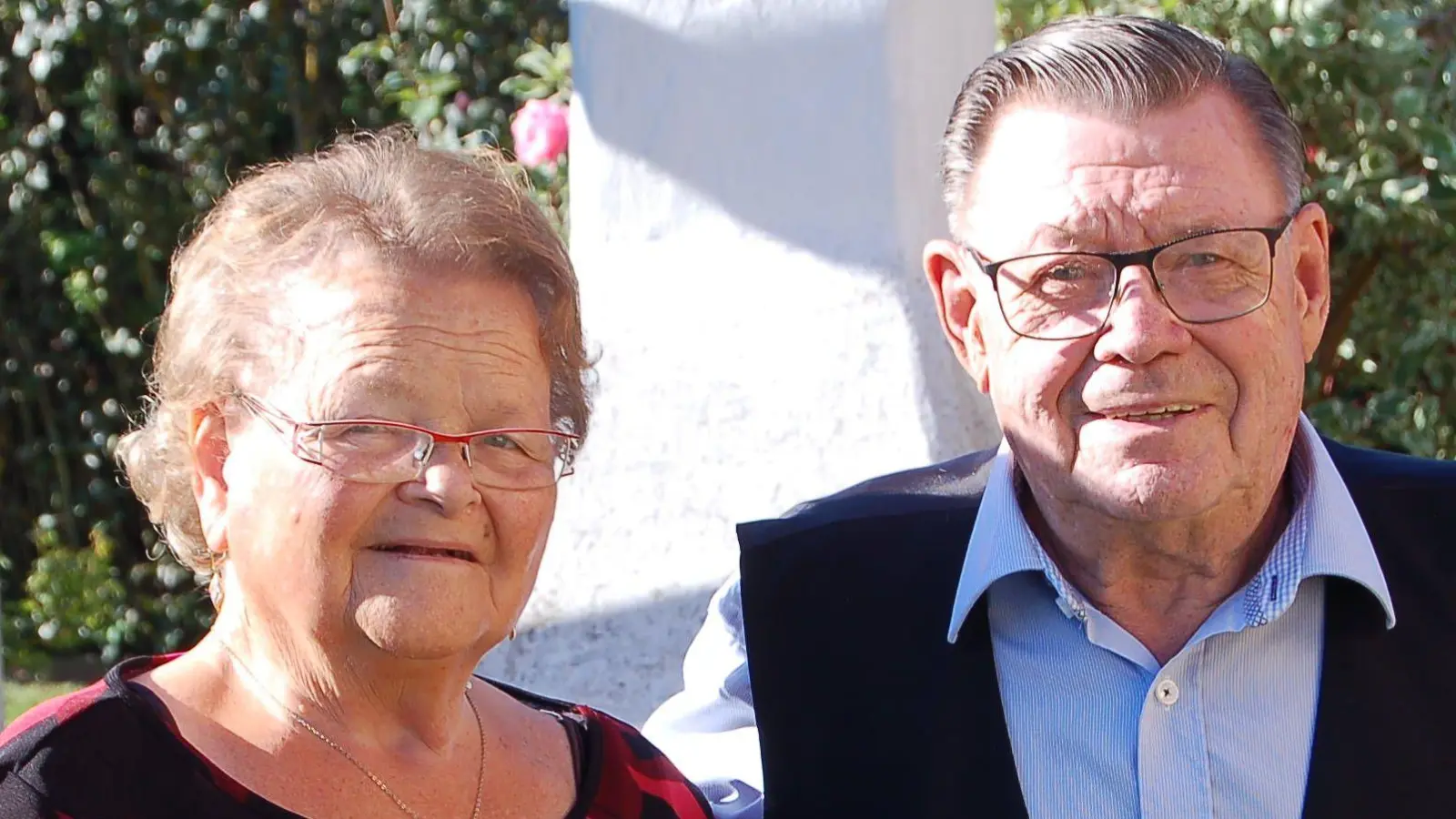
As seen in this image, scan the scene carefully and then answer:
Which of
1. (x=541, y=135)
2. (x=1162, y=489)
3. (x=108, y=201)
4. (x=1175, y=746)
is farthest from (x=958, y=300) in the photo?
(x=108, y=201)

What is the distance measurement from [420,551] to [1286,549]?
3.31ft

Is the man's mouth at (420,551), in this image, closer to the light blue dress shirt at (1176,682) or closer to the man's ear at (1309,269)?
the light blue dress shirt at (1176,682)

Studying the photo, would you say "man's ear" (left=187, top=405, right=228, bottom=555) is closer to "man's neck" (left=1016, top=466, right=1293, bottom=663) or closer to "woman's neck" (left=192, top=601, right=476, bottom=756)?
"woman's neck" (left=192, top=601, right=476, bottom=756)

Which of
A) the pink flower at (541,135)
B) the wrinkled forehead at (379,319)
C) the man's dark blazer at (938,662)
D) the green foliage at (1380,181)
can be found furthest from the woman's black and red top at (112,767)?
the green foliage at (1380,181)

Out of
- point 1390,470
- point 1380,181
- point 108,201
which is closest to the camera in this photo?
point 1390,470

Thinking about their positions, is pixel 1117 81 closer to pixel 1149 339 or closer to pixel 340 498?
pixel 1149 339

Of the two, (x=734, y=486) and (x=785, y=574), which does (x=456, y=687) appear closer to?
(x=785, y=574)

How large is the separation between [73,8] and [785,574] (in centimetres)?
457

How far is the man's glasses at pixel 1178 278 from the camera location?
1.93 m

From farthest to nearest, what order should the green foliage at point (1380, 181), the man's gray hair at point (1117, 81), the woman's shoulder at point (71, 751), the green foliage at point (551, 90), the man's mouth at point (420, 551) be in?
the green foliage at point (551, 90)
the green foliage at point (1380, 181)
the man's gray hair at point (1117, 81)
the man's mouth at point (420, 551)
the woman's shoulder at point (71, 751)

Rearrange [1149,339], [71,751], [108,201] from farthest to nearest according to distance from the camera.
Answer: [108,201]
[1149,339]
[71,751]

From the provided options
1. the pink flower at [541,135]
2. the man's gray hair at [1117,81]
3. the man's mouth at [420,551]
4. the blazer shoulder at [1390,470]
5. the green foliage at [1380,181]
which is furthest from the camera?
the pink flower at [541,135]

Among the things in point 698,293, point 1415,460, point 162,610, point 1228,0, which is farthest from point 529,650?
point 162,610

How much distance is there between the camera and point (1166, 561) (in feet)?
6.55
